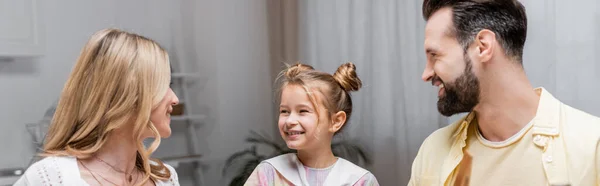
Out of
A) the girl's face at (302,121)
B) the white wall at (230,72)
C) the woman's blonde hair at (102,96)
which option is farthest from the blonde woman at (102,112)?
the white wall at (230,72)

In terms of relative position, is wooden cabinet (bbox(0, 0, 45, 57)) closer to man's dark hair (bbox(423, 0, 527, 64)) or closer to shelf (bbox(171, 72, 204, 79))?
shelf (bbox(171, 72, 204, 79))

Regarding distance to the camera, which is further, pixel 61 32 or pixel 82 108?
pixel 61 32

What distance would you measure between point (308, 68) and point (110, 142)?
0.70 m

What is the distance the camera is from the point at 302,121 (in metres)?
1.94

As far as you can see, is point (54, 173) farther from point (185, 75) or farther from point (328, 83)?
point (185, 75)

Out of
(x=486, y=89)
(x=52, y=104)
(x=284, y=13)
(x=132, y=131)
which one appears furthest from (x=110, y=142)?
(x=284, y=13)

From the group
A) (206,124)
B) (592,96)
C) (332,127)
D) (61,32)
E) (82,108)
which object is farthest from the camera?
(206,124)

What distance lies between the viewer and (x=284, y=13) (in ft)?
8.57

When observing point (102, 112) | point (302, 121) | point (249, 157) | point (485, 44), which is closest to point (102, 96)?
point (102, 112)

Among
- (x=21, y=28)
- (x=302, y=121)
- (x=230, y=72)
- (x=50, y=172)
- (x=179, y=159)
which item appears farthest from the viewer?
(x=230, y=72)

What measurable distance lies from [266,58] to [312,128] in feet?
2.63

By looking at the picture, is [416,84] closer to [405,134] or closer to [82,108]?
[405,134]

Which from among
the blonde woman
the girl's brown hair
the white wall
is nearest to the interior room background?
the white wall

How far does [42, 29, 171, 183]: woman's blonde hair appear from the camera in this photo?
4.95 ft
